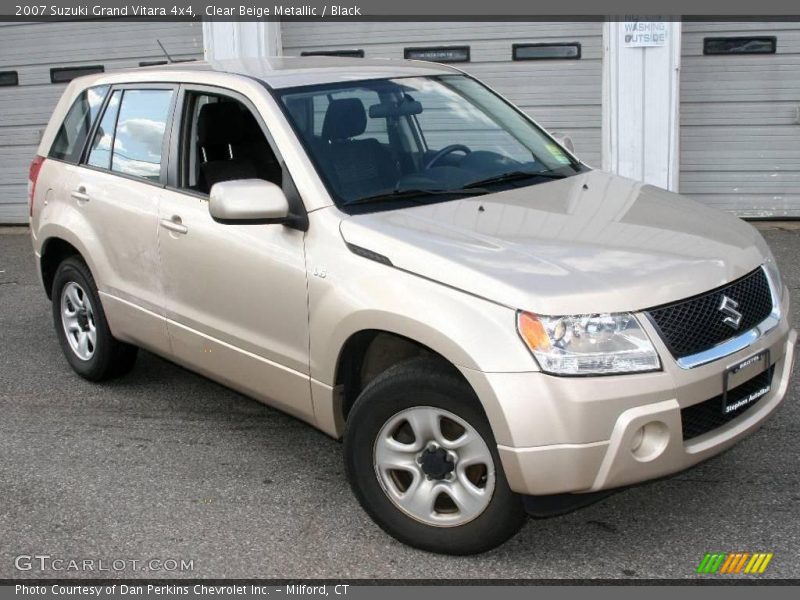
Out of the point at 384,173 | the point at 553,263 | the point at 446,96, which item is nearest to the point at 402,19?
the point at 446,96

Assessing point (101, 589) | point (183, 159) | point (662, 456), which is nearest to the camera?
point (662, 456)

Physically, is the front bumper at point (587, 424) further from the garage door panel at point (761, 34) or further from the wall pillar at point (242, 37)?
the wall pillar at point (242, 37)

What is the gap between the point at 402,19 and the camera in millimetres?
9609

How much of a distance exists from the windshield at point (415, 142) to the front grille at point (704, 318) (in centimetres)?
110

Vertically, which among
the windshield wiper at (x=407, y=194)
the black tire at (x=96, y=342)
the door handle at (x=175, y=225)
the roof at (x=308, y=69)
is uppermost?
the roof at (x=308, y=69)

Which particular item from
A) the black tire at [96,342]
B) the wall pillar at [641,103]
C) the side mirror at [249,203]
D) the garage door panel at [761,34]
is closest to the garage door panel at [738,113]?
the wall pillar at [641,103]

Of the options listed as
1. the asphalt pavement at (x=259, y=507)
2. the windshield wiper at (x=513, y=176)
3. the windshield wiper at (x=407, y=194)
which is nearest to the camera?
the asphalt pavement at (x=259, y=507)

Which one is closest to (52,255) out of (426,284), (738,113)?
(426,284)

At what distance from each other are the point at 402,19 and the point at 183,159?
5.22m

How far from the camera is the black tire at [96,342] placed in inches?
216

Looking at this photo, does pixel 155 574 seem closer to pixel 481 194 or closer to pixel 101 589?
pixel 101 589

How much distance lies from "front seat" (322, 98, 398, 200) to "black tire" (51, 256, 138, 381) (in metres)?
1.76

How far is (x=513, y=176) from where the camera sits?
4.56 m

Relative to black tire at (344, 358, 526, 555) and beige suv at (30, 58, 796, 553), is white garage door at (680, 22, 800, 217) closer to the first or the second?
beige suv at (30, 58, 796, 553)
